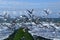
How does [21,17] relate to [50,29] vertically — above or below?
above

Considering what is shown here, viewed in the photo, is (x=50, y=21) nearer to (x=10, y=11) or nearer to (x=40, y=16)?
(x=40, y=16)

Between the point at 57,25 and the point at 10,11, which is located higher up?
the point at 10,11

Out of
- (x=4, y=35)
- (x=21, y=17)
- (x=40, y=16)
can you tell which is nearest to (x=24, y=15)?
(x=21, y=17)

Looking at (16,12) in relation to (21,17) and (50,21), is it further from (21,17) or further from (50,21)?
(50,21)

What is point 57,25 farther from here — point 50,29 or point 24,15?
point 24,15

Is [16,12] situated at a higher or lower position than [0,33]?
higher

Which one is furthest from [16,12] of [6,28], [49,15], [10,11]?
[49,15]

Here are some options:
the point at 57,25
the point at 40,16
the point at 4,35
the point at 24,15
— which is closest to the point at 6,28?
the point at 4,35
